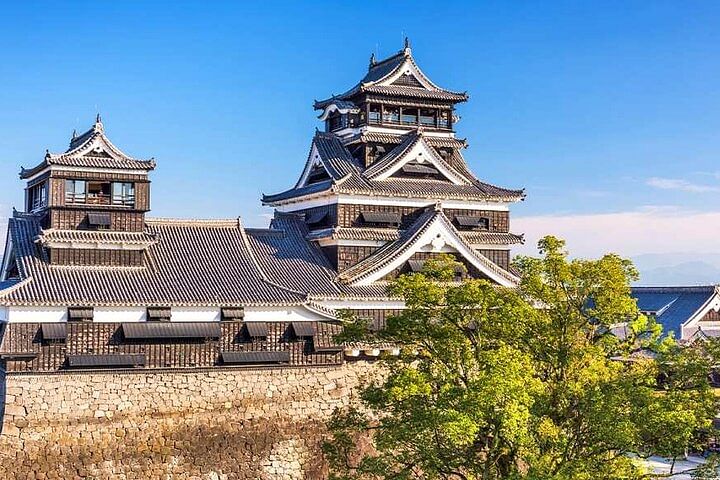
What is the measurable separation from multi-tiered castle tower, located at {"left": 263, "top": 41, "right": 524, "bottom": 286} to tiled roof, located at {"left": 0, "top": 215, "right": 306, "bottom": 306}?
312 centimetres

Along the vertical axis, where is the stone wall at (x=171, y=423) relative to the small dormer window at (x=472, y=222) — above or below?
below

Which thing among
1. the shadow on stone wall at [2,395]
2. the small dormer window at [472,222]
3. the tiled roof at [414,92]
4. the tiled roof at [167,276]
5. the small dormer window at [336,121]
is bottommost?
the shadow on stone wall at [2,395]

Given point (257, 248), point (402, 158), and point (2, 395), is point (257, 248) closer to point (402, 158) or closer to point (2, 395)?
point (402, 158)

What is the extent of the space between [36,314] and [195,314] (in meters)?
4.33

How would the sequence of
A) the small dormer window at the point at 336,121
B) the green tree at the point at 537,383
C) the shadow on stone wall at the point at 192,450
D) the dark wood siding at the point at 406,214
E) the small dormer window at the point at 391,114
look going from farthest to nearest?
the small dormer window at the point at 336,121 < the small dormer window at the point at 391,114 < the dark wood siding at the point at 406,214 < the shadow on stone wall at the point at 192,450 < the green tree at the point at 537,383

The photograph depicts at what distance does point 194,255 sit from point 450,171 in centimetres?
974

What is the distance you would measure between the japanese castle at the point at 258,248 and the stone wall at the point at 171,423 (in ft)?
1.75

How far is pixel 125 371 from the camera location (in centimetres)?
2592

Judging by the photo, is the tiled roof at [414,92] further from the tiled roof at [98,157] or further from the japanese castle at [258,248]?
the tiled roof at [98,157]

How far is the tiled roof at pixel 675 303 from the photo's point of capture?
47.0 m

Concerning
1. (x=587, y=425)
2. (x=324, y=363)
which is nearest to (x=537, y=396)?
(x=587, y=425)

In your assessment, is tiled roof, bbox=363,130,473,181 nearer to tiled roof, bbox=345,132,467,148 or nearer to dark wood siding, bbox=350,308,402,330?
tiled roof, bbox=345,132,467,148

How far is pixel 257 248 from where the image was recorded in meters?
31.2

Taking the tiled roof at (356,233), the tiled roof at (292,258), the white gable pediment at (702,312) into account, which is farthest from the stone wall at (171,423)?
the white gable pediment at (702,312)
